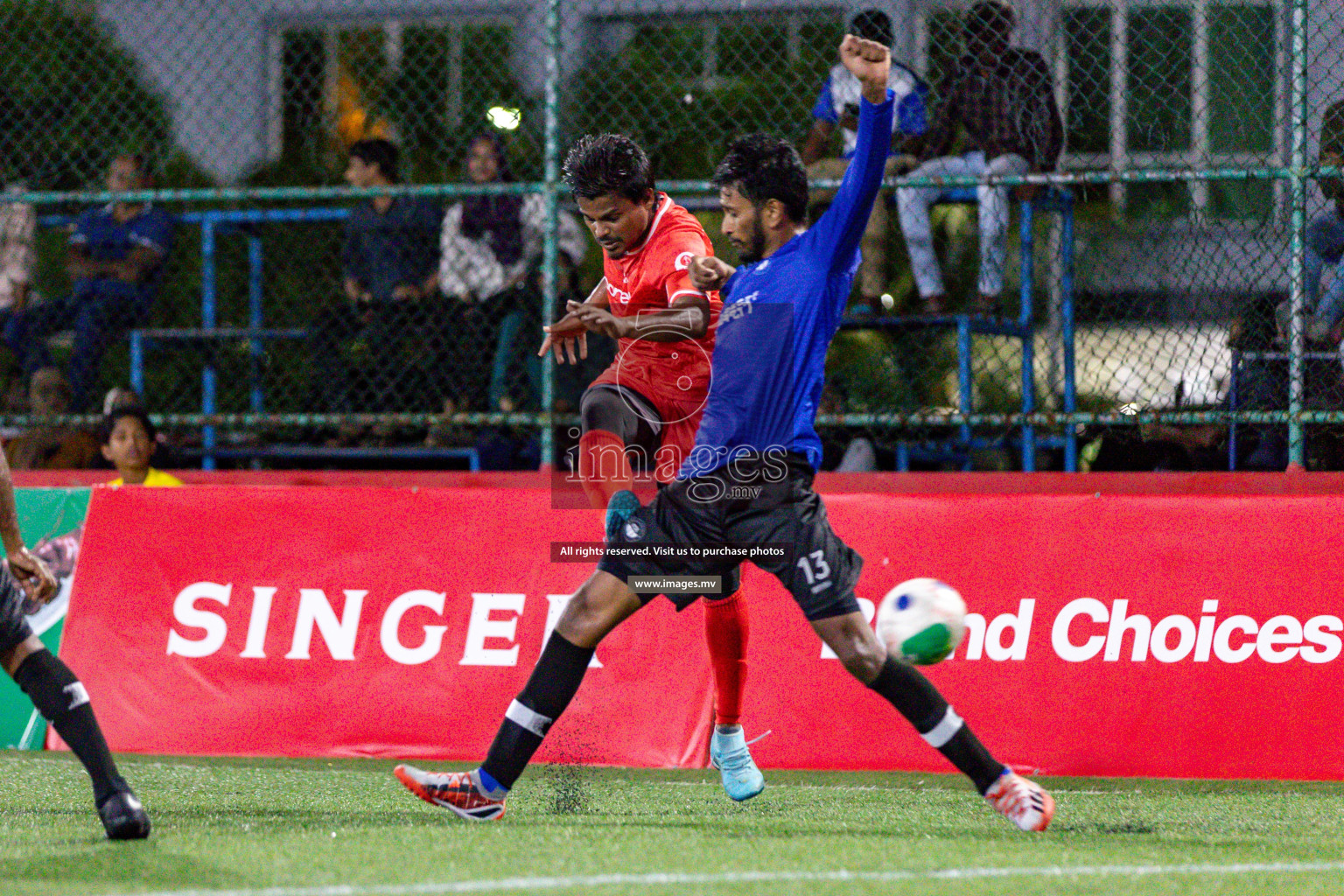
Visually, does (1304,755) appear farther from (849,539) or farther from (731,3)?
(731,3)

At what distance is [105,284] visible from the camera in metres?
9.70

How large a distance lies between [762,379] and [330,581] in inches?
120

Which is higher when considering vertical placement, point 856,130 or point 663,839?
point 856,130

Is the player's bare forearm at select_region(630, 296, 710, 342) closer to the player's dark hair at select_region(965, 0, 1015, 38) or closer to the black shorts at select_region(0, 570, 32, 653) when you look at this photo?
the black shorts at select_region(0, 570, 32, 653)

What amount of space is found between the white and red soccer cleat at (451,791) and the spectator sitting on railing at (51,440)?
5470mm

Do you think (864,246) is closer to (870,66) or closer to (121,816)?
(870,66)

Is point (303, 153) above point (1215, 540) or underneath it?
above

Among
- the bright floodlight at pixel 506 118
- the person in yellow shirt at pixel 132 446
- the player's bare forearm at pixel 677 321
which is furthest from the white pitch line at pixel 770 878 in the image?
the bright floodlight at pixel 506 118

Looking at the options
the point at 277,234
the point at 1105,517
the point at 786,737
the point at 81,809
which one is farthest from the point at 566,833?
the point at 277,234

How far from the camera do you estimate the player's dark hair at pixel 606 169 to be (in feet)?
18.0

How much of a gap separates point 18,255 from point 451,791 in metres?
6.52

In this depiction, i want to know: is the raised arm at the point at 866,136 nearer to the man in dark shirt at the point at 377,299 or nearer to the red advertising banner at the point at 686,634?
the red advertising banner at the point at 686,634

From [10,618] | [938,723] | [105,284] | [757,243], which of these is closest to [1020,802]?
[938,723]

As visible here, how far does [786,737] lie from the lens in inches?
266
